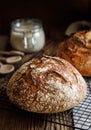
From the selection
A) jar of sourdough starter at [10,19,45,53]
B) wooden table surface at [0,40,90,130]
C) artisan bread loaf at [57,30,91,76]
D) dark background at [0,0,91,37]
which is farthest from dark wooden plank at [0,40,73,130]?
dark background at [0,0,91,37]

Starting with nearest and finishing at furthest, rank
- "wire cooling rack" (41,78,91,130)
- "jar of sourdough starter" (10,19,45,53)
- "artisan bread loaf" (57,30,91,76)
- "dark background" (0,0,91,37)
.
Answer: "wire cooling rack" (41,78,91,130), "artisan bread loaf" (57,30,91,76), "jar of sourdough starter" (10,19,45,53), "dark background" (0,0,91,37)

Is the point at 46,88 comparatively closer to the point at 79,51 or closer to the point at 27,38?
the point at 79,51

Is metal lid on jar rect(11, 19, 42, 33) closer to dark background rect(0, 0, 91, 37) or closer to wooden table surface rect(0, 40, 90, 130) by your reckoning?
dark background rect(0, 0, 91, 37)

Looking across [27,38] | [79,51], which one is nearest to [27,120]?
[79,51]

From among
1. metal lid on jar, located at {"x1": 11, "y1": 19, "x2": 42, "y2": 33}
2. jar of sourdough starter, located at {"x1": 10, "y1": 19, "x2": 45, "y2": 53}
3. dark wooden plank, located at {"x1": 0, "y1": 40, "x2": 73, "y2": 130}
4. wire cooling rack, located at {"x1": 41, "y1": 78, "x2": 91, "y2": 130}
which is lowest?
dark wooden plank, located at {"x1": 0, "y1": 40, "x2": 73, "y2": 130}

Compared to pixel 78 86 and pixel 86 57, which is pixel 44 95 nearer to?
pixel 78 86

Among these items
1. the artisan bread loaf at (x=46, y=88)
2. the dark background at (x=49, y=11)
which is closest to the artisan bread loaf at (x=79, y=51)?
the artisan bread loaf at (x=46, y=88)
